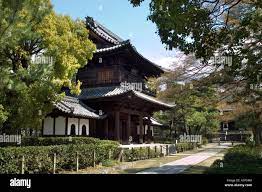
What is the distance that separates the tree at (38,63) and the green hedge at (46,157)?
153 cm

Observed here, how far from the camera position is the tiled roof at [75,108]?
25.1 m

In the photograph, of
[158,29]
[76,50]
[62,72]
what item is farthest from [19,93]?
[158,29]

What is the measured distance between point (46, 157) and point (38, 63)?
158 inches

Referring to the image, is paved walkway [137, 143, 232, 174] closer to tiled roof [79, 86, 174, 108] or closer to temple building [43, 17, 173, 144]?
temple building [43, 17, 173, 144]

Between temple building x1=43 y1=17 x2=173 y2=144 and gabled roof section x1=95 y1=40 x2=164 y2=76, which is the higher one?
gabled roof section x1=95 y1=40 x2=164 y2=76

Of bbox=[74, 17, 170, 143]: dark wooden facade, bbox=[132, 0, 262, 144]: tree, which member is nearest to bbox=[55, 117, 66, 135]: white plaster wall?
bbox=[74, 17, 170, 143]: dark wooden facade

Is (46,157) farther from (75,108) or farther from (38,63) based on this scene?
(75,108)

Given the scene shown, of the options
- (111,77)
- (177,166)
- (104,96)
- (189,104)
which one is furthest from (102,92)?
(189,104)

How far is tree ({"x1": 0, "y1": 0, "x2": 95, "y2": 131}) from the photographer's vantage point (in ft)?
48.9

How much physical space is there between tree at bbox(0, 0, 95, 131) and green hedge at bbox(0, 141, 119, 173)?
5.01 feet

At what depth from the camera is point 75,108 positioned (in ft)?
89.8

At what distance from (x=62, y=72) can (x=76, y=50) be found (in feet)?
5.81

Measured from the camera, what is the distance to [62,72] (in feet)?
56.2
